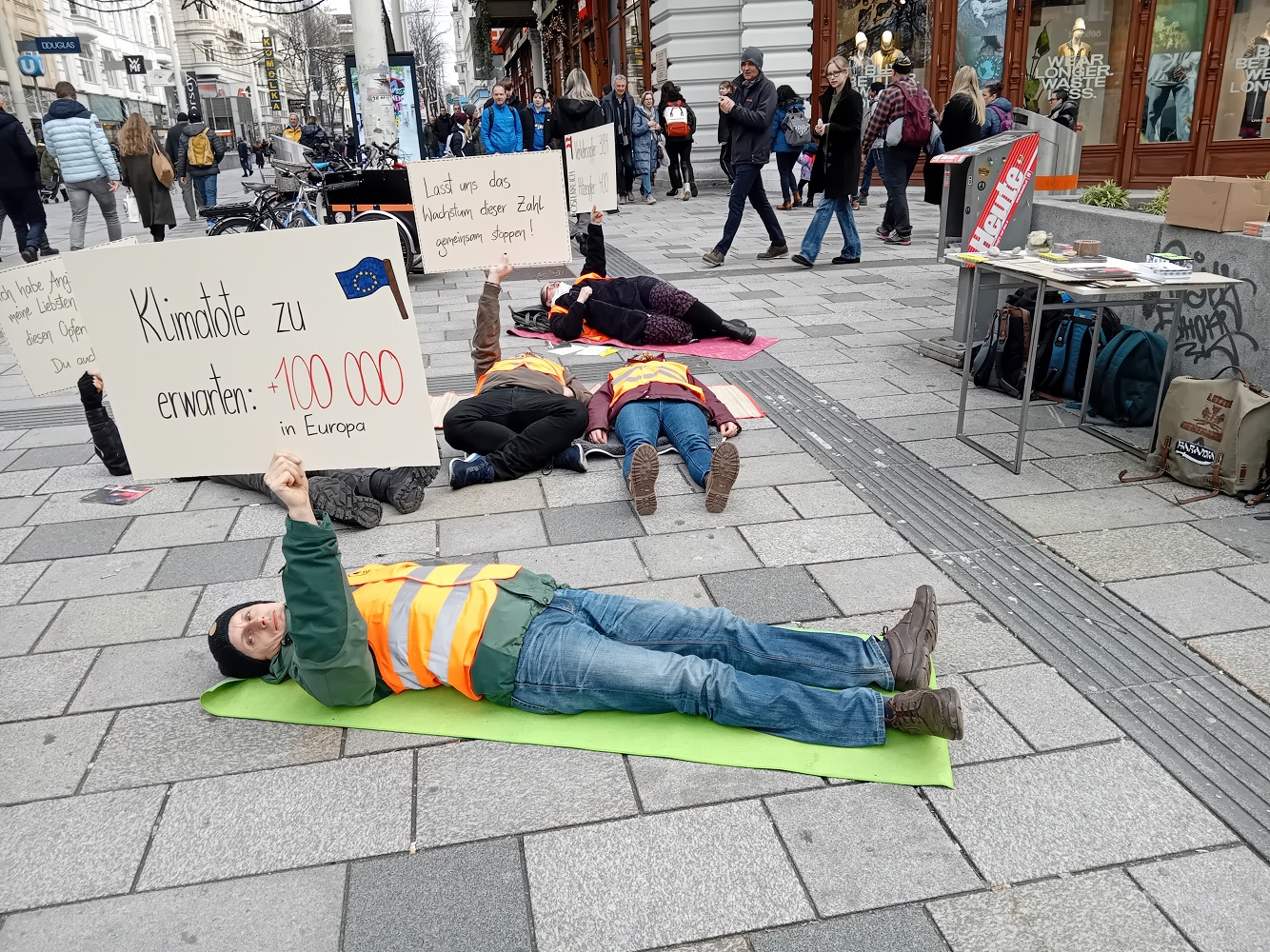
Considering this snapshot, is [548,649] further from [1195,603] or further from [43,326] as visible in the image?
[43,326]

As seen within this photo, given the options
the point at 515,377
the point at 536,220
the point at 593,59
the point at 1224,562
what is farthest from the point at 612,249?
the point at 593,59

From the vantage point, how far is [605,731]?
108 inches

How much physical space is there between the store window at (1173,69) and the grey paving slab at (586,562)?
12.6 meters

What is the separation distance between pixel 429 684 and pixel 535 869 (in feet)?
2.44

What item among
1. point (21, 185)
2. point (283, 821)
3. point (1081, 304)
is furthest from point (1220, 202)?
point (21, 185)

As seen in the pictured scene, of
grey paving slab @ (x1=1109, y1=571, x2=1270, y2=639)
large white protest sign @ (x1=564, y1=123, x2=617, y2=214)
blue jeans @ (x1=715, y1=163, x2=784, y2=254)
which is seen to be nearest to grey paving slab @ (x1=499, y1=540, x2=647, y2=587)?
grey paving slab @ (x1=1109, y1=571, x2=1270, y2=639)

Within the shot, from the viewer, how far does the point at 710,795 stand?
249 centimetres

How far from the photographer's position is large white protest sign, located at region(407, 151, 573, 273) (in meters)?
5.66

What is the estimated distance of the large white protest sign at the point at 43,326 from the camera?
3955 millimetres

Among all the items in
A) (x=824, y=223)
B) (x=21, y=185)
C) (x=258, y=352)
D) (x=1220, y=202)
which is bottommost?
(x=824, y=223)

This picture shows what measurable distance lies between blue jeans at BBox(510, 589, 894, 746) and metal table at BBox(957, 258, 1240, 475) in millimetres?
2082

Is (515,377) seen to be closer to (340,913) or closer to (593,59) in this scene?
(340,913)

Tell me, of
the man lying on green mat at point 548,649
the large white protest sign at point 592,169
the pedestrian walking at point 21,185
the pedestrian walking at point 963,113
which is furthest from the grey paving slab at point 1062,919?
the pedestrian walking at point 21,185

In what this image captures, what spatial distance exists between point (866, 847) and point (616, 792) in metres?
0.65
